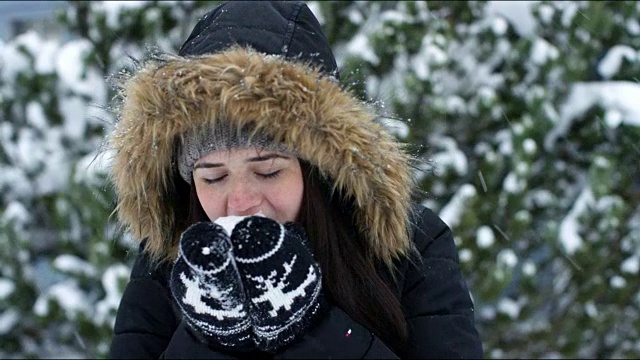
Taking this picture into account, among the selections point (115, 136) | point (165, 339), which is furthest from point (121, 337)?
point (115, 136)

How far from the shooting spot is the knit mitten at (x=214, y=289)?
1479mm

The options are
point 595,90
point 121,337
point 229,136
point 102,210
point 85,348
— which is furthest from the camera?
point 595,90

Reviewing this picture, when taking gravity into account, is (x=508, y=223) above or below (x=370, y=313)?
below

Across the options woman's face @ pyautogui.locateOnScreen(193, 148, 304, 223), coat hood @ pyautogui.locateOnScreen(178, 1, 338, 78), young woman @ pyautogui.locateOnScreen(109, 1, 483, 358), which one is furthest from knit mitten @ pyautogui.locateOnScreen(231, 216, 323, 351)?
coat hood @ pyautogui.locateOnScreen(178, 1, 338, 78)

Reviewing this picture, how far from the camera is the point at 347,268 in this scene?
1699mm

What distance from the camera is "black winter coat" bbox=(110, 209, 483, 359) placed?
1518mm

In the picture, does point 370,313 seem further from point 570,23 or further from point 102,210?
point 570,23

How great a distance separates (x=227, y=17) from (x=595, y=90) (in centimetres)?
283

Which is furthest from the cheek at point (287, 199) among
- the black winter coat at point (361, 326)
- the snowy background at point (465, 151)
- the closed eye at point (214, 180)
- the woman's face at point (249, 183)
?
the snowy background at point (465, 151)

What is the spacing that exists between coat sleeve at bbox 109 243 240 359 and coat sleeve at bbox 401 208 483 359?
1.61 ft

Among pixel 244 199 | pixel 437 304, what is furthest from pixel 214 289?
pixel 437 304

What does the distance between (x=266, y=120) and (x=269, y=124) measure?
0.01 meters

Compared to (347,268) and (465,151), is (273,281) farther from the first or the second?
(465,151)

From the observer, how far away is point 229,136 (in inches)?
63.7
